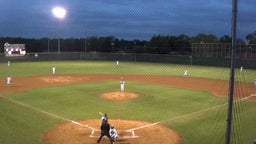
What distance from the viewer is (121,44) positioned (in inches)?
2943

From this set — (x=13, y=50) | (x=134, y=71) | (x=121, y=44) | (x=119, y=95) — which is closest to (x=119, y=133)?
(x=119, y=95)

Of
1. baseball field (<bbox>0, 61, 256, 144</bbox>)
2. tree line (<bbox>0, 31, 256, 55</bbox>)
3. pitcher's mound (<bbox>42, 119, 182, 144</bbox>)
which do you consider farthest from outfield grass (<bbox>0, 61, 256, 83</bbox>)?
pitcher's mound (<bbox>42, 119, 182, 144</bbox>)

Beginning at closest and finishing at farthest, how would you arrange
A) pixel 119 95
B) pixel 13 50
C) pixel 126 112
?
1. pixel 126 112
2. pixel 119 95
3. pixel 13 50

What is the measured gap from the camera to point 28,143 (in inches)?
555

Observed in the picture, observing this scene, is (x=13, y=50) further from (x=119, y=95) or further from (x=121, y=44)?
(x=119, y=95)

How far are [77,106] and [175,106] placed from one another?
621 cm

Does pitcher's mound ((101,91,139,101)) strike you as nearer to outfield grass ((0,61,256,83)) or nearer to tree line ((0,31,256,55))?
outfield grass ((0,61,256,83))

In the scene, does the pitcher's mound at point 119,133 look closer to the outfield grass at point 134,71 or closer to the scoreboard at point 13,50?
the outfield grass at point 134,71

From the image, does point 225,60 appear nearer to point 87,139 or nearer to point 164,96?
point 164,96

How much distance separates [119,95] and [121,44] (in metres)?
50.1

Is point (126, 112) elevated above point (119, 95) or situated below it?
below

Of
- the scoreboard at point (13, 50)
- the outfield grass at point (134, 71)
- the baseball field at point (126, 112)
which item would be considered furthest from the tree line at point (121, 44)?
the baseball field at point (126, 112)

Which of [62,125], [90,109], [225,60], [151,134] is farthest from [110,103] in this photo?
[225,60]

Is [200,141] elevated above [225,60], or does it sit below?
below
